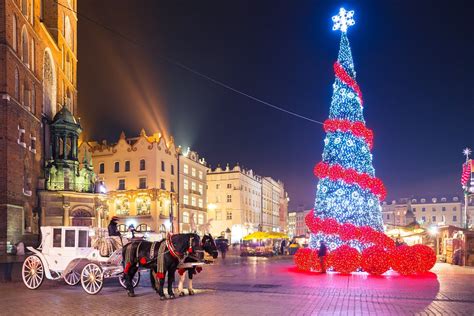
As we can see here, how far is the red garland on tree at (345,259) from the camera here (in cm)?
2208

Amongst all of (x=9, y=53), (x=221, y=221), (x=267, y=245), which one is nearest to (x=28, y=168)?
(x=9, y=53)

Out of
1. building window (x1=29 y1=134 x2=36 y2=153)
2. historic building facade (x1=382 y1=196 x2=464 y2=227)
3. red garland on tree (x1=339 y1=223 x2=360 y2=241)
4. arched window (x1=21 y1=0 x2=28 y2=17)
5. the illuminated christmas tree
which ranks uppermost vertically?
arched window (x1=21 y1=0 x2=28 y2=17)

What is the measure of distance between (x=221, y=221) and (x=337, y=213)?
73.3 m

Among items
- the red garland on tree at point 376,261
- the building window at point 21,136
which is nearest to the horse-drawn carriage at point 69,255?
the red garland on tree at point 376,261

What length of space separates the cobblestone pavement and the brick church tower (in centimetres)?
1505

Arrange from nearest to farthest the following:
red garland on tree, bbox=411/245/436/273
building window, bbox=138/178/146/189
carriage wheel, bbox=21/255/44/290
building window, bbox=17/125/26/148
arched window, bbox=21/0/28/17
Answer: carriage wheel, bbox=21/255/44/290 < red garland on tree, bbox=411/245/436/273 < building window, bbox=17/125/26/148 < arched window, bbox=21/0/28/17 < building window, bbox=138/178/146/189

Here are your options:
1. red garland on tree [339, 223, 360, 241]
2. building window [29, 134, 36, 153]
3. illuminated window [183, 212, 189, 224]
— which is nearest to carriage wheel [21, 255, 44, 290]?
red garland on tree [339, 223, 360, 241]

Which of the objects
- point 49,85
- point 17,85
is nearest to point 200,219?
point 49,85

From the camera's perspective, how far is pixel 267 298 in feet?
47.0

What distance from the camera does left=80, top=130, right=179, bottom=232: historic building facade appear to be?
216 ft

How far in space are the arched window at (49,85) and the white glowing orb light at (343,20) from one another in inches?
1039

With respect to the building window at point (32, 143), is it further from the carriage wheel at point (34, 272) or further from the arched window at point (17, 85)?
the carriage wheel at point (34, 272)

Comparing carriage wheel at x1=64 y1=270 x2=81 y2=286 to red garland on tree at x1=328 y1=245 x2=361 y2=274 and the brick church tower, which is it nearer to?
red garland on tree at x1=328 y1=245 x2=361 y2=274

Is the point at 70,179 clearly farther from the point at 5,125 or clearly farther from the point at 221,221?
the point at 221,221
